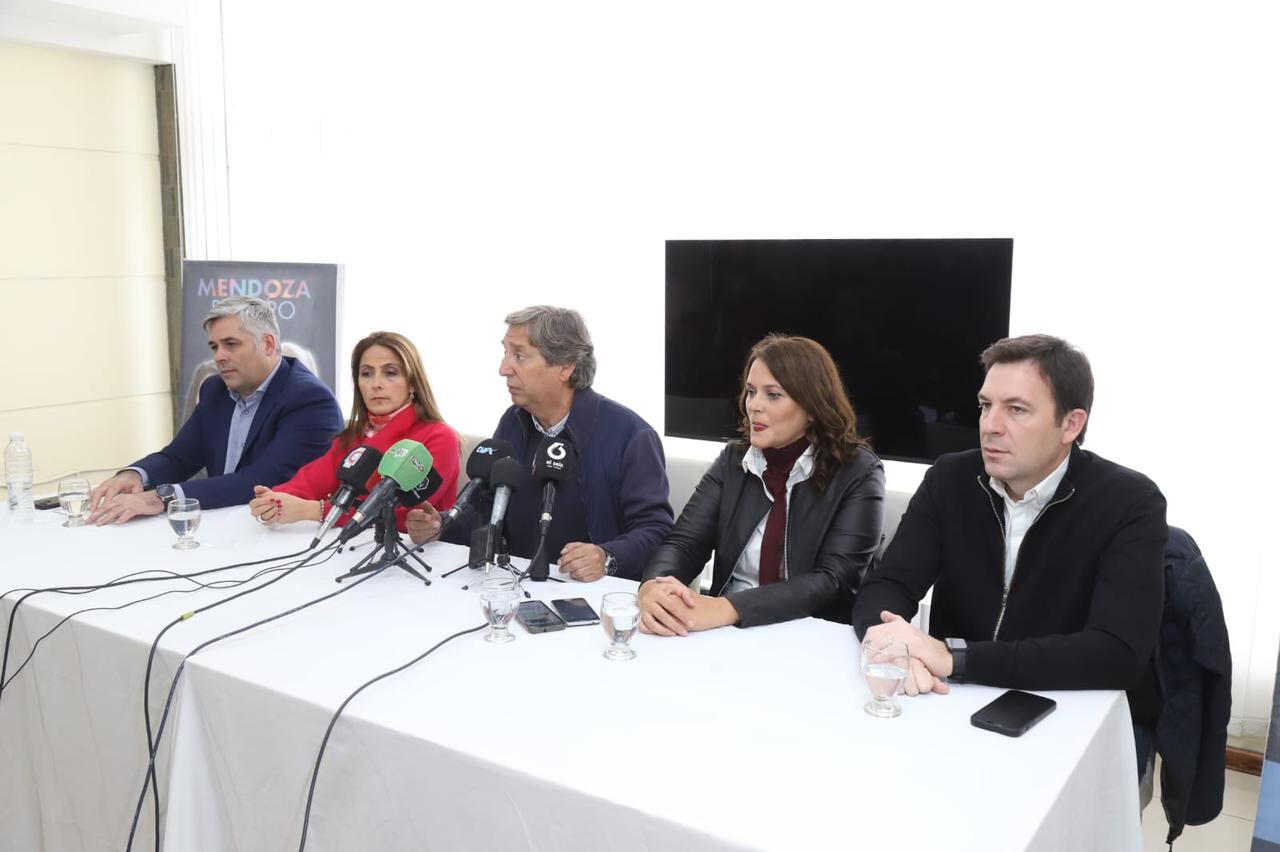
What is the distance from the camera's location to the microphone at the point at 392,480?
214 cm

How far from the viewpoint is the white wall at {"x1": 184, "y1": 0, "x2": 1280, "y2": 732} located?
2.93 metres

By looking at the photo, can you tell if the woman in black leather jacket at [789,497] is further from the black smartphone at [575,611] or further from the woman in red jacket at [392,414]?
the woman in red jacket at [392,414]

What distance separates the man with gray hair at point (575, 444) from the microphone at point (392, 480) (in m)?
0.46

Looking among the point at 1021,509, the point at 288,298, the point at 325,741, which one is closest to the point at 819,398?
the point at 1021,509

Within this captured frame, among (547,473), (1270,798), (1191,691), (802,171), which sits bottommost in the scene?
(1270,798)

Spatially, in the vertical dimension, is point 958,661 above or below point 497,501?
below

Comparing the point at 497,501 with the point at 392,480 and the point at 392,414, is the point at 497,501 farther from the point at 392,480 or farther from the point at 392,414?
the point at 392,414

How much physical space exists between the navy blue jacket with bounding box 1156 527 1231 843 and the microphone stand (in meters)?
1.50

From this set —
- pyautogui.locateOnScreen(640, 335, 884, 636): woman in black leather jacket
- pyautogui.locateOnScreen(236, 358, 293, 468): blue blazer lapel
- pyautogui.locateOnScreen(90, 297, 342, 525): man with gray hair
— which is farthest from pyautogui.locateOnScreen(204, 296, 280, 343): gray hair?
pyautogui.locateOnScreen(640, 335, 884, 636): woman in black leather jacket

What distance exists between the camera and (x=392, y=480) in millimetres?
2180

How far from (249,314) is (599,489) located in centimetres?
132

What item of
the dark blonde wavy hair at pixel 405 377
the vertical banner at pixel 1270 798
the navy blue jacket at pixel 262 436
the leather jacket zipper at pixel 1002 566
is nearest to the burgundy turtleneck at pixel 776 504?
the leather jacket zipper at pixel 1002 566

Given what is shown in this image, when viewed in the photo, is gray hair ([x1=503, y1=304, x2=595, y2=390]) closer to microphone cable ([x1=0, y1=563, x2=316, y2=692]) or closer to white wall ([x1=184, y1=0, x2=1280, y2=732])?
microphone cable ([x1=0, y1=563, x2=316, y2=692])

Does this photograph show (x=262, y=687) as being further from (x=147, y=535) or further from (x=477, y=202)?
(x=477, y=202)
